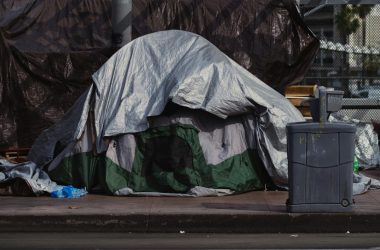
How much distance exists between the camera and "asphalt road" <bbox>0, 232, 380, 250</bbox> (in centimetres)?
805

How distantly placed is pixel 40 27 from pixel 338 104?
21.1 ft

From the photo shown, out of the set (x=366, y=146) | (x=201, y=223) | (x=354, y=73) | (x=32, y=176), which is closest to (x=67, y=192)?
(x=32, y=176)

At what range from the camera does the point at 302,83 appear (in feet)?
50.0

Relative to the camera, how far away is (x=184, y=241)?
845cm

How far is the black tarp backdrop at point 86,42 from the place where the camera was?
43.5 ft

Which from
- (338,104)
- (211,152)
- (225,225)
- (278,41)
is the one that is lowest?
(225,225)

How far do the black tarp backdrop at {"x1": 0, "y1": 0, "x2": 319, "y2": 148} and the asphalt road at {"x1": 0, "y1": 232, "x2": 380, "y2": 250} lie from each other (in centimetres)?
484

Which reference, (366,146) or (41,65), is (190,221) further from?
(366,146)

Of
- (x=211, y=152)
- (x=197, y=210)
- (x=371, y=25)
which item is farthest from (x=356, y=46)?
(x=197, y=210)

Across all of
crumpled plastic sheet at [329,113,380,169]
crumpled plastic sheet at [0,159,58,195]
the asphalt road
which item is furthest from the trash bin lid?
crumpled plastic sheet at [329,113,380,169]

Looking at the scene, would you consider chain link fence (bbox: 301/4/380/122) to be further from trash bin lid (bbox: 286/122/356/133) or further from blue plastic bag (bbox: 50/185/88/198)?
blue plastic bag (bbox: 50/185/88/198)

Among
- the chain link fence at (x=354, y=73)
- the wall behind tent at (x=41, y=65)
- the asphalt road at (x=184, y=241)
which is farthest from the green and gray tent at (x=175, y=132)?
the chain link fence at (x=354, y=73)

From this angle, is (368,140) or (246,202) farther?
(368,140)

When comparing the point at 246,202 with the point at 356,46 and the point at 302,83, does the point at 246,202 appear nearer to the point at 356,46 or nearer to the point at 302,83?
the point at 302,83
